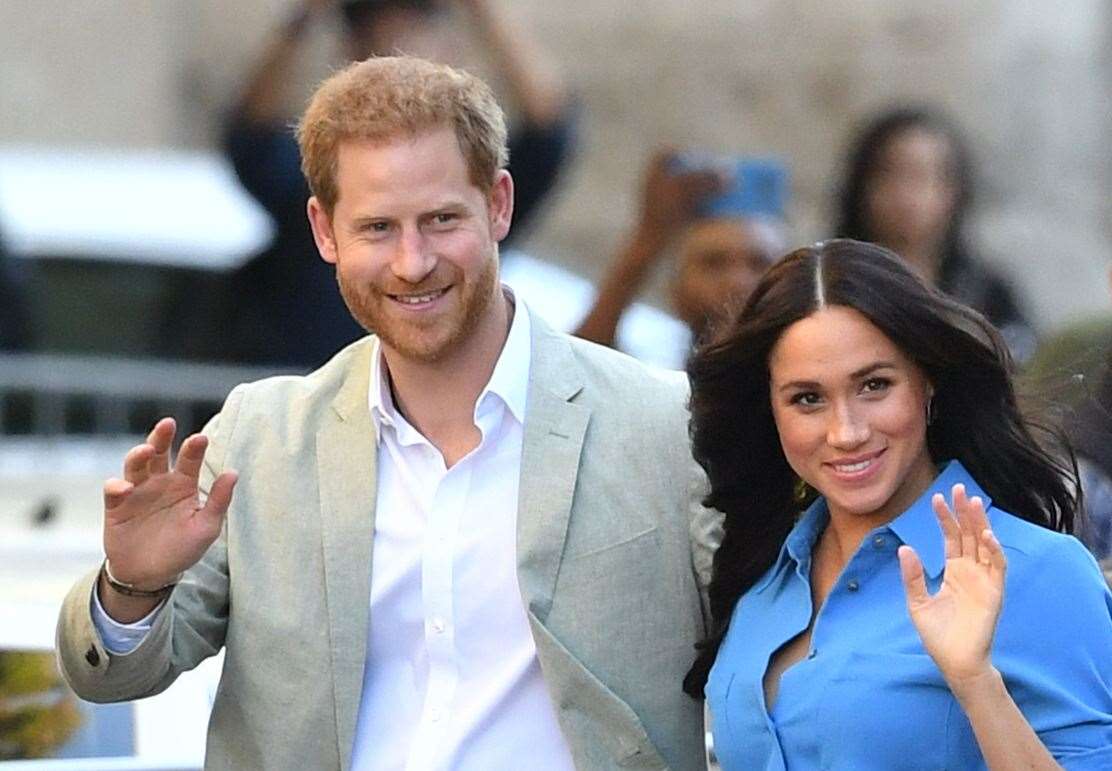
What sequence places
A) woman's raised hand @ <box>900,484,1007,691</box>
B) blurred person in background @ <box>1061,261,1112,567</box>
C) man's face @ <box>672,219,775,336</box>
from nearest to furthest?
woman's raised hand @ <box>900,484,1007,691</box>
blurred person in background @ <box>1061,261,1112,567</box>
man's face @ <box>672,219,775,336</box>

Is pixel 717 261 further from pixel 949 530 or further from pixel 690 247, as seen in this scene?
pixel 949 530

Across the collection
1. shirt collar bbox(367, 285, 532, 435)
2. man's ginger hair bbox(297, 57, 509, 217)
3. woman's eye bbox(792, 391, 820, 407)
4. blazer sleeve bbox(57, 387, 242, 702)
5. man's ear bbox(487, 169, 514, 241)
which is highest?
man's ginger hair bbox(297, 57, 509, 217)

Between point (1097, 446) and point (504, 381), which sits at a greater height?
point (504, 381)

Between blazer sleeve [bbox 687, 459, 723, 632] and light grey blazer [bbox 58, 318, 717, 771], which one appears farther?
blazer sleeve [bbox 687, 459, 723, 632]

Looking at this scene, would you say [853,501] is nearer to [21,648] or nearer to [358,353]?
[358,353]

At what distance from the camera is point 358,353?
11.6ft

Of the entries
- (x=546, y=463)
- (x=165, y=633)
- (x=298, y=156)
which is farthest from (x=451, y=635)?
(x=298, y=156)

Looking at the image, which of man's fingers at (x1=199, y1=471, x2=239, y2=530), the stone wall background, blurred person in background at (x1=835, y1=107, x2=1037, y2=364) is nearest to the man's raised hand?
man's fingers at (x1=199, y1=471, x2=239, y2=530)

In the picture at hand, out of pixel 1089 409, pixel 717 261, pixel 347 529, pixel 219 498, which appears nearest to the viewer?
pixel 219 498

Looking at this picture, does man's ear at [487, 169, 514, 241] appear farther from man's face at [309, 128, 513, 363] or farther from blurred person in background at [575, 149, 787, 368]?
blurred person in background at [575, 149, 787, 368]

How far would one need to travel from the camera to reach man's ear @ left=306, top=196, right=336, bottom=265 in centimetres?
336

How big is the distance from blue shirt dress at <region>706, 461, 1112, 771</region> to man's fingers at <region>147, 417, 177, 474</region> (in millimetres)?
781

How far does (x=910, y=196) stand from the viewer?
6160 mm

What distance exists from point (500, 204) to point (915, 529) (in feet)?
2.42
